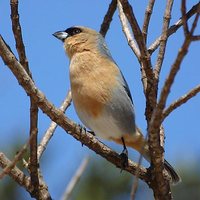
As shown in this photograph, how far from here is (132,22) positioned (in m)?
3.08

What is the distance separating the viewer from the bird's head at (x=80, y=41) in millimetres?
5367

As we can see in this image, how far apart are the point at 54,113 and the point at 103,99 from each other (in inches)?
61.8

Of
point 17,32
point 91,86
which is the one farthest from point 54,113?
point 91,86

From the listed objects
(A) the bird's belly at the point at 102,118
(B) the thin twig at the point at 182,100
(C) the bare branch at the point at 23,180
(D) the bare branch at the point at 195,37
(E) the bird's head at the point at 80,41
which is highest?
Result: (E) the bird's head at the point at 80,41

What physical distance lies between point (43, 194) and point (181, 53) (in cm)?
153

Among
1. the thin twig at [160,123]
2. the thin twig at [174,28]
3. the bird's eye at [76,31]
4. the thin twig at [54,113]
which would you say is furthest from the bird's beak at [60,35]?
the thin twig at [160,123]

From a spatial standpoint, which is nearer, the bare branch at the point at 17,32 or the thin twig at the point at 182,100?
the thin twig at the point at 182,100

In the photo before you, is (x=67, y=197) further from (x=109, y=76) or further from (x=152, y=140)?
(x=109, y=76)

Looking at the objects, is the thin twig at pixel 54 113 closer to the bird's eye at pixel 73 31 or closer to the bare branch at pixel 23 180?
the bare branch at pixel 23 180

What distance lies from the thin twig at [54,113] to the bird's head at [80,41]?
1.74 meters

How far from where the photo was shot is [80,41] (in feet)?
17.9

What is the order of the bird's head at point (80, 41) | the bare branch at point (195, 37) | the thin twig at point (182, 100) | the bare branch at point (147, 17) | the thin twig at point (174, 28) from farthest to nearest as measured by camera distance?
1. the bird's head at point (80, 41)
2. the thin twig at point (174, 28)
3. the bare branch at point (147, 17)
4. the thin twig at point (182, 100)
5. the bare branch at point (195, 37)

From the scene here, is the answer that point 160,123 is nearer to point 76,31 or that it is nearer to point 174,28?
point 174,28

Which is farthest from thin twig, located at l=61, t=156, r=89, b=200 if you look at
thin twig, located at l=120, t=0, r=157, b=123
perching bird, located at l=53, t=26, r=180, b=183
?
perching bird, located at l=53, t=26, r=180, b=183
